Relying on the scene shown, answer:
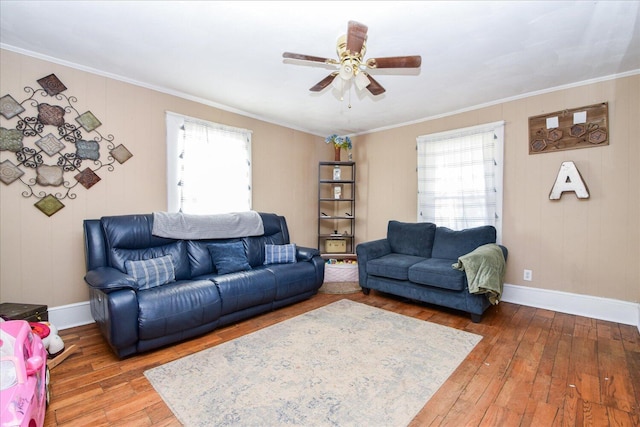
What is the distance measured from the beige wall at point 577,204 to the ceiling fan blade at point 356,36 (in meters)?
2.06

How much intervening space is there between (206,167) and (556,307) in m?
4.51

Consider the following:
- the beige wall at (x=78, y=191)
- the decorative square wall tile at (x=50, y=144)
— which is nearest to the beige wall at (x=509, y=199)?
the beige wall at (x=78, y=191)

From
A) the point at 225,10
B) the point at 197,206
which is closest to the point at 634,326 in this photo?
the point at 225,10

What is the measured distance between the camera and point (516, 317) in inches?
118

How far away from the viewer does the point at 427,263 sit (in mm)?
3334

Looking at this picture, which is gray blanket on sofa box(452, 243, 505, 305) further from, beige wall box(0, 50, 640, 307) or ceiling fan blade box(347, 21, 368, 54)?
ceiling fan blade box(347, 21, 368, 54)

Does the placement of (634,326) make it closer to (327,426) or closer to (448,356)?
(448,356)

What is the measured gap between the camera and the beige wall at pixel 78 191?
7.93ft

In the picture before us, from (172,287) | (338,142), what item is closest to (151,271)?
(172,287)

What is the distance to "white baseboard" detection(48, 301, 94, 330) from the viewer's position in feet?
8.62

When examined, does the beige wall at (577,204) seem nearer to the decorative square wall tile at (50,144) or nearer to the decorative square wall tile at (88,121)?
the decorative square wall tile at (88,121)

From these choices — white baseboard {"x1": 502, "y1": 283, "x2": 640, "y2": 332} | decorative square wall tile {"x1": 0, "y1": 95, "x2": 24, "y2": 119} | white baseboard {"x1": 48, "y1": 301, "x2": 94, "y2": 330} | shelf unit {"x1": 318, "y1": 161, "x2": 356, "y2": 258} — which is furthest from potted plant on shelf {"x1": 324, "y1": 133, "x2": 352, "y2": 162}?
white baseboard {"x1": 48, "y1": 301, "x2": 94, "y2": 330}

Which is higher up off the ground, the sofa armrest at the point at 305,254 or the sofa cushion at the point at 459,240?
the sofa cushion at the point at 459,240

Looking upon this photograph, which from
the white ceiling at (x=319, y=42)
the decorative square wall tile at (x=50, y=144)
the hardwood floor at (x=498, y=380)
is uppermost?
the white ceiling at (x=319, y=42)
